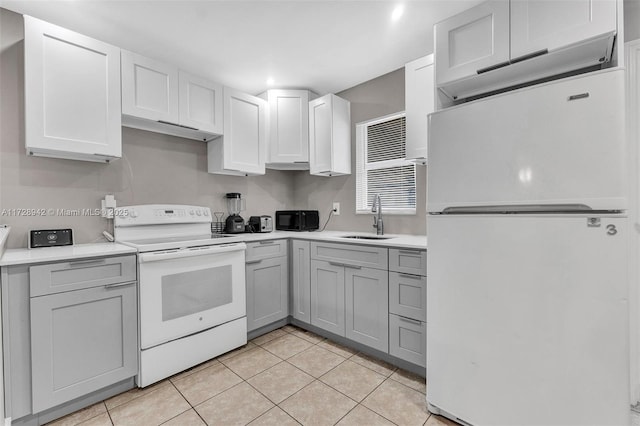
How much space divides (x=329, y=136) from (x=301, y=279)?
148 centimetres

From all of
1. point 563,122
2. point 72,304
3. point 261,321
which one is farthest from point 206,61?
point 563,122

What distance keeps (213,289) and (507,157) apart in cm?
209

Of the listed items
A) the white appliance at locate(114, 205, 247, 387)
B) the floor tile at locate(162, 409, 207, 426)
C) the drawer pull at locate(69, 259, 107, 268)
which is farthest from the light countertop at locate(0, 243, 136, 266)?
the floor tile at locate(162, 409, 207, 426)

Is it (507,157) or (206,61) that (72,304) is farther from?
(507,157)

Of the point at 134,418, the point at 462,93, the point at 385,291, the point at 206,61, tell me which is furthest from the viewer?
the point at 206,61

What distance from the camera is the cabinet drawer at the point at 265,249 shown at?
2500mm

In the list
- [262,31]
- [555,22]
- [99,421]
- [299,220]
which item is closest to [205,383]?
[99,421]

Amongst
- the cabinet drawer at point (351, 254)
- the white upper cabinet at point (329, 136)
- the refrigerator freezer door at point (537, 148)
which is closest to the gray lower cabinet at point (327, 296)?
the cabinet drawer at point (351, 254)

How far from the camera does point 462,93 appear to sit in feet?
5.69

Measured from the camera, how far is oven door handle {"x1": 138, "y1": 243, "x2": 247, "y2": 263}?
6.06ft

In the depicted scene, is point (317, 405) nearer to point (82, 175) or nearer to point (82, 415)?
point (82, 415)

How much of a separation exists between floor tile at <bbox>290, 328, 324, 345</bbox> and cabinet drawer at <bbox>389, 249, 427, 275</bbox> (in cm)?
104

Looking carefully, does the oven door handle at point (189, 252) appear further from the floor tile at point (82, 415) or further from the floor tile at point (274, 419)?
the floor tile at point (274, 419)

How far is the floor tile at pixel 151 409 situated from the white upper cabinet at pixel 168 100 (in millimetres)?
1947
